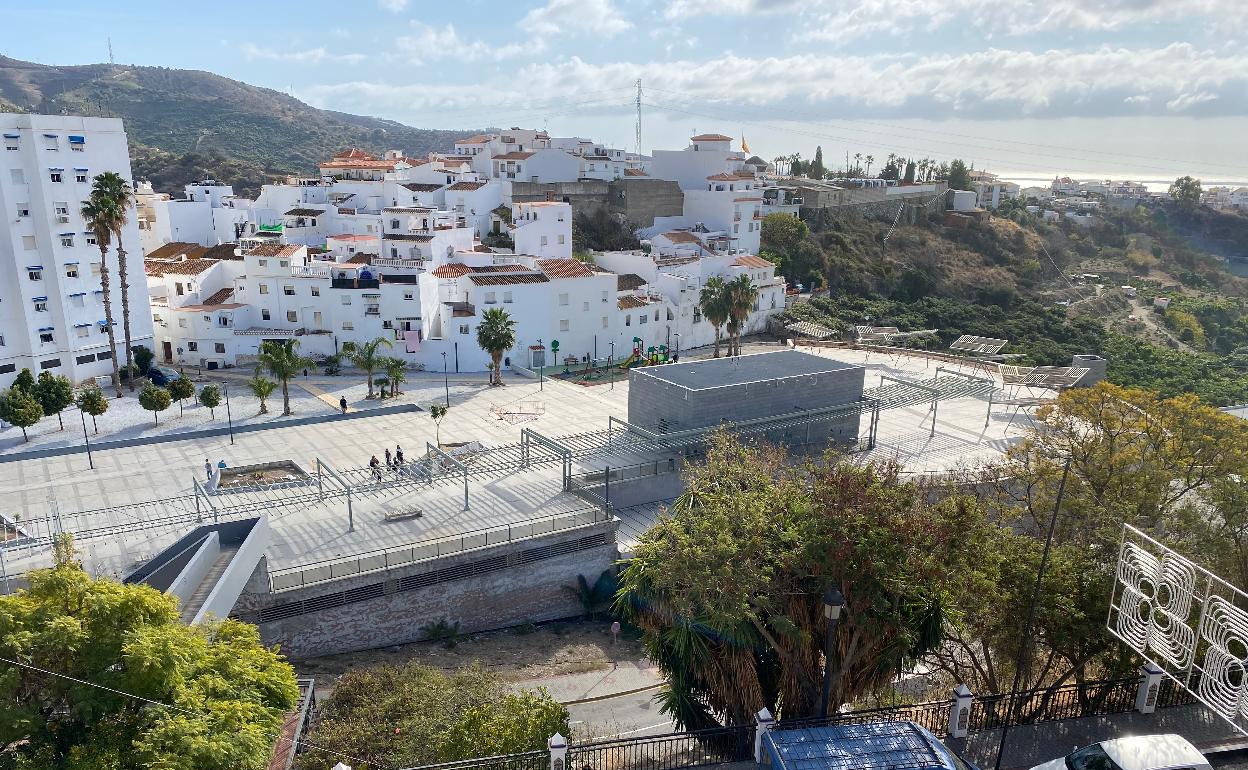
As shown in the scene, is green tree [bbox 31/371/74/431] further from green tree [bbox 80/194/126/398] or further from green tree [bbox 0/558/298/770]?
green tree [bbox 0/558/298/770]

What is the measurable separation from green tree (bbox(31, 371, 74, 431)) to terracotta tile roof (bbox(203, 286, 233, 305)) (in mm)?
13904

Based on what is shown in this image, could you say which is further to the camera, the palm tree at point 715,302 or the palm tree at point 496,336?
the palm tree at point 715,302

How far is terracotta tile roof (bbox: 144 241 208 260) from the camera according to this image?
5753 cm

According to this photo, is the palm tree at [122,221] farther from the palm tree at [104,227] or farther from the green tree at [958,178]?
the green tree at [958,178]

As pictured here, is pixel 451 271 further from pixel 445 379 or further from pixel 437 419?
pixel 437 419

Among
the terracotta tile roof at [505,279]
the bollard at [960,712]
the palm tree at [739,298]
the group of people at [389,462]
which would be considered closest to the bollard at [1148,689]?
the bollard at [960,712]

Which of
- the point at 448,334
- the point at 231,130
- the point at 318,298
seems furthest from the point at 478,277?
the point at 231,130

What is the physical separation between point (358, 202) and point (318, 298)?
2481cm

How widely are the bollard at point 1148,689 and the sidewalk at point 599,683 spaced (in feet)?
32.9

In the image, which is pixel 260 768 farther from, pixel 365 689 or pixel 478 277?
pixel 478 277

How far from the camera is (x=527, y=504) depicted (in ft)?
84.3

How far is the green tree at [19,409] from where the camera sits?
103 ft

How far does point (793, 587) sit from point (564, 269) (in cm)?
3799

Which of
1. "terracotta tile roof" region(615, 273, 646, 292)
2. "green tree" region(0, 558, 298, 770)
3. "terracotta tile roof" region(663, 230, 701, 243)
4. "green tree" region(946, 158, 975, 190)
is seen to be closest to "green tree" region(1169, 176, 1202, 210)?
→ "green tree" region(946, 158, 975, 190)
